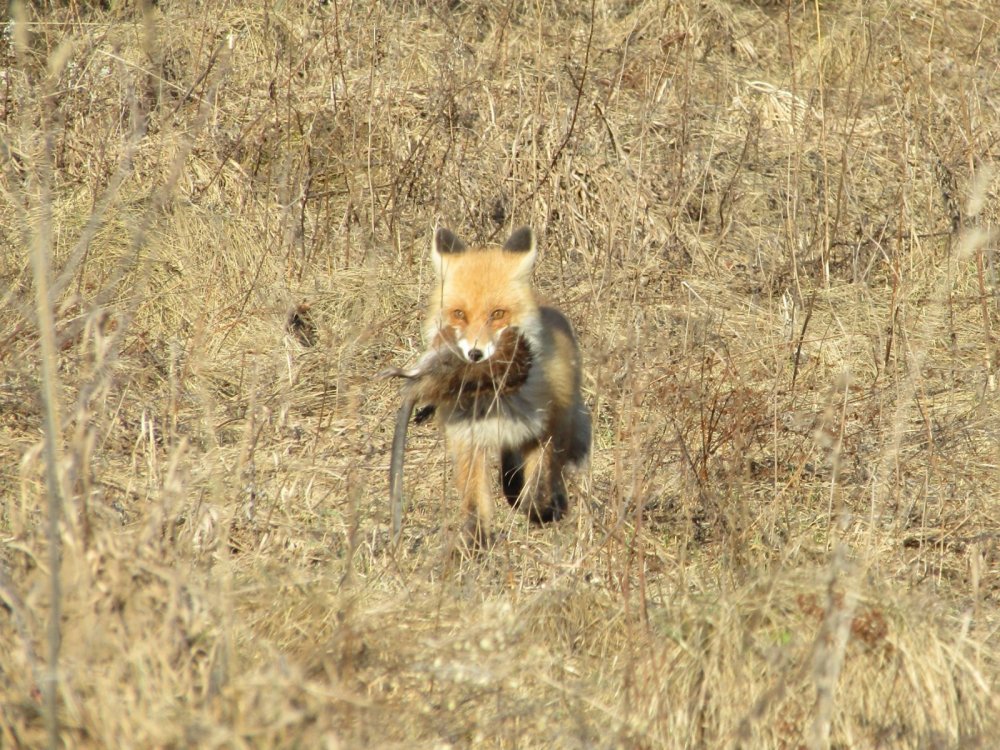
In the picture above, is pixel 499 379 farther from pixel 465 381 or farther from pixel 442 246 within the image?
pixel 442 246

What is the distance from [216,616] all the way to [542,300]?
3412 mm

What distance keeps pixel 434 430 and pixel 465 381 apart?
1461mm

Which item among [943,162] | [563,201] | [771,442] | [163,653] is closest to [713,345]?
[771,442]

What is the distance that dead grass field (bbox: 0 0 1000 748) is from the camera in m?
Result: 2.94

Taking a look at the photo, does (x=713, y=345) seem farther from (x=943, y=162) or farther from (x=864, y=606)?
(x=864, y=606)

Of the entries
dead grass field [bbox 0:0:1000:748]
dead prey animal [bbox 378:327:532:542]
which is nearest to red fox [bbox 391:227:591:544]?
dead prey animal [bbox 378:327:532:542]

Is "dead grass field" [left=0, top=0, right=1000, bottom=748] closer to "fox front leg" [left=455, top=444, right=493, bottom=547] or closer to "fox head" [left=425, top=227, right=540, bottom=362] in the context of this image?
"fox front leg" [left=455, top=444, right=493, bottom=547]

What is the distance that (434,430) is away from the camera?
6.30 m

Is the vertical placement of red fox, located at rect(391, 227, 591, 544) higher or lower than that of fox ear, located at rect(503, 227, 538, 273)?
lower

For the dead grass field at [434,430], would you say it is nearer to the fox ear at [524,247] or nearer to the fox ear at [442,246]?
the fox ear at [524,247]

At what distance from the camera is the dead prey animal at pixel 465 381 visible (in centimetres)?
481

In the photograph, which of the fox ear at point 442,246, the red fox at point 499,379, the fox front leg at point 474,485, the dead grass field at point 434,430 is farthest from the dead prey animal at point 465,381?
the fox ear at point 442,246

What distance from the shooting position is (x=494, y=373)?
4.92 metres

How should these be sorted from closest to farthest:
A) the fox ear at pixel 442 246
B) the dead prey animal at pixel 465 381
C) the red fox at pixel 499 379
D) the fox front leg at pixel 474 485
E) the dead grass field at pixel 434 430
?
the dead grass field at pixel 434 430, the dead prey animal at pixel 465 381, the red fox at pixel 499 379, the fox front leg at pixel 474 485, the fox ear at pixel 442 246
